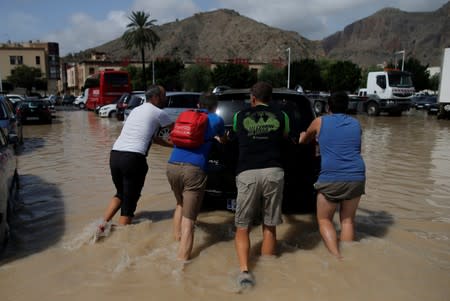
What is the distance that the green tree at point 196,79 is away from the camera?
68.1 m

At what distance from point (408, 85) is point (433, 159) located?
18026 millimetres

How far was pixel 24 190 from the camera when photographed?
766 centimetres

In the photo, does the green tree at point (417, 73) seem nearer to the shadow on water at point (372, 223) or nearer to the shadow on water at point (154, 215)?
the shadow on water at point (372, 223)

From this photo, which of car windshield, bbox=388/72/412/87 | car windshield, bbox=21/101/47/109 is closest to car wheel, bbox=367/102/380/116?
car windshield, bbox=388/72/412/87

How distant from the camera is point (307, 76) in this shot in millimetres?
60375

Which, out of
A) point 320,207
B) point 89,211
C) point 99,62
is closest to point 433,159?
point 320,207

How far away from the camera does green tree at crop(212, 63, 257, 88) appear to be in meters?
65.0

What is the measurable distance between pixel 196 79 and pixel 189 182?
214 ft

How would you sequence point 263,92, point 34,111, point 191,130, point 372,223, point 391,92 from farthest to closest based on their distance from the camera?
point 391,92 → point 34,111 → point 372,223 → point 191,130 → point 263,92

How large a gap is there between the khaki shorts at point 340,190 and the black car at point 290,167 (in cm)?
76

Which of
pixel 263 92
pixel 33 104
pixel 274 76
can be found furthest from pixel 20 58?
pixel 263 92

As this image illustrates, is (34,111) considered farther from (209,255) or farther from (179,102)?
(209,255)

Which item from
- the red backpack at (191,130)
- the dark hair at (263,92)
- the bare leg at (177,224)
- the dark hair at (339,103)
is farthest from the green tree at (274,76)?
the dark hair at (263,92)

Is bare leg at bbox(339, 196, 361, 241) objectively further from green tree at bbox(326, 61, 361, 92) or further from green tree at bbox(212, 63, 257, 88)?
green tree at bbox(212, 63, 257, 88)
